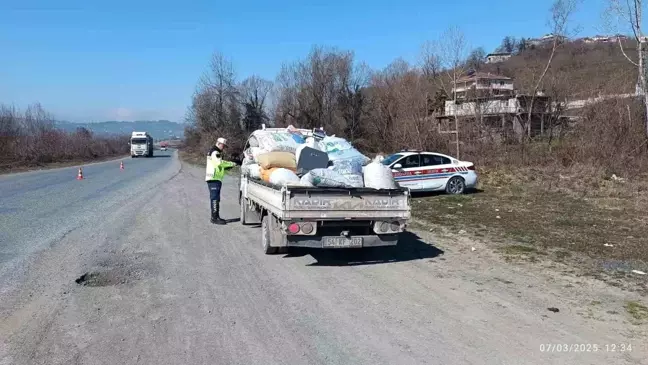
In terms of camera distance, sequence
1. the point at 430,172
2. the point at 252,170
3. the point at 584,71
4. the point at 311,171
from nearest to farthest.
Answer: the point at 311,171, the point at 252,170, the point at 430,172, the point at 584,71

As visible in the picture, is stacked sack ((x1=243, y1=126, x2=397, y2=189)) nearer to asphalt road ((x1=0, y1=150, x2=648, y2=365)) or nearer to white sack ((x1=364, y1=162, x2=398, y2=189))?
white sack ((x1=364, y1=162, x2=398, y2=189))

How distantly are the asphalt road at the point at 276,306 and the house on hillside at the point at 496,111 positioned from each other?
23.8 m

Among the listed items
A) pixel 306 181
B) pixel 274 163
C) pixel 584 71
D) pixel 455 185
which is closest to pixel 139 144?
pixel 584 71

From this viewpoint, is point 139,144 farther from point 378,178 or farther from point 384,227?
point 384,227

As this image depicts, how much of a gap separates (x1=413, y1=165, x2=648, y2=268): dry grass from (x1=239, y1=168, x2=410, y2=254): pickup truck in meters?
2.53

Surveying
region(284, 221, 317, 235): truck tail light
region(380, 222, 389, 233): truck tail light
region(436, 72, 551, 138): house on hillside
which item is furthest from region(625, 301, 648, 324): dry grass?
region(436, 72, 551, 138): house on hillside

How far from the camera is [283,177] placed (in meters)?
8.95

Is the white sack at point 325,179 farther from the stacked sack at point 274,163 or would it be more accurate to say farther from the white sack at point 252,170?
the white sack at point 252,170

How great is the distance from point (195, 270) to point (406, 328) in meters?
3.70

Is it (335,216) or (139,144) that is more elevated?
(139,144)

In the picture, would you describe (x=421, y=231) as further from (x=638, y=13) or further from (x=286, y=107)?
(x=286, y=107)

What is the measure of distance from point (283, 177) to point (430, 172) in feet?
34.6

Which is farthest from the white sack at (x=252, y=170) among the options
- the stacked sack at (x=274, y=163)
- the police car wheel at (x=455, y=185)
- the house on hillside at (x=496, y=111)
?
the house on hillside at (x=496, y=111)

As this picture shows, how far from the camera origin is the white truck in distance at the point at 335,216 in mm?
7719
